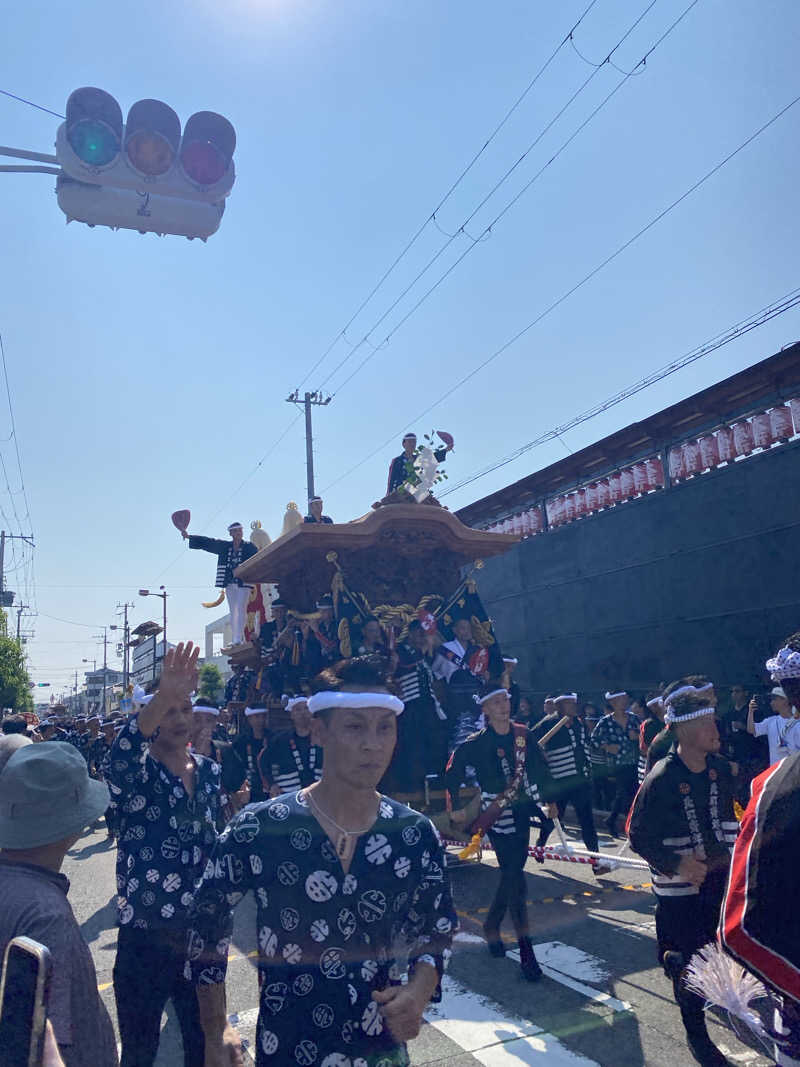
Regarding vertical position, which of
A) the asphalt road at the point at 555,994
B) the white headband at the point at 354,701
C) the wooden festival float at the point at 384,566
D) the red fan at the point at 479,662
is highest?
the wooden festival float at the point at 384,566

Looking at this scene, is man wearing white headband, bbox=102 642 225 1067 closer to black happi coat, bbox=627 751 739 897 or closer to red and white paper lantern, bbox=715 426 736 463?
black happi coat, bbox=627 751 739 897

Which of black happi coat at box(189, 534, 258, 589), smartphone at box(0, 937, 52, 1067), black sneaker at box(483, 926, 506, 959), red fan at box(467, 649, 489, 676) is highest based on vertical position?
black happi coat at box(189, 534, 258, 589)

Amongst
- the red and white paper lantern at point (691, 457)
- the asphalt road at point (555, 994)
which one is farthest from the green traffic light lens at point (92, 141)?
the red and white paper lantern at point (691, 457)

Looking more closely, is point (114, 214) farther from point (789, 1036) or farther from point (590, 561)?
point (590, 561)

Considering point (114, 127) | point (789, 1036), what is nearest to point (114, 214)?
point (114, 127)

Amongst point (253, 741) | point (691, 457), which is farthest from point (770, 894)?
point (691, 457)

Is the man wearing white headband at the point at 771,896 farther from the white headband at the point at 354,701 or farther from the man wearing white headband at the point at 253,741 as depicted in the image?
the man wearing white headband at the point at 253,741

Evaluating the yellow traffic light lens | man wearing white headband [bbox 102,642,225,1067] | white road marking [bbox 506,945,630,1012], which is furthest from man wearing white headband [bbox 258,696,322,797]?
the yellow traffic light lens

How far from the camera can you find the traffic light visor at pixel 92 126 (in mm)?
4809

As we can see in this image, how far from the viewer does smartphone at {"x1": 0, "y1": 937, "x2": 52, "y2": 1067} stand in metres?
1.35

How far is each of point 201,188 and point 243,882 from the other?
4211 mm

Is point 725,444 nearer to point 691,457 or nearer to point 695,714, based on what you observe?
point 691,457

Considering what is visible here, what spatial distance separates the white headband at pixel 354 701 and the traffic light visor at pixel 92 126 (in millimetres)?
3848

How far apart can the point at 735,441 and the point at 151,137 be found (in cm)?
1146
